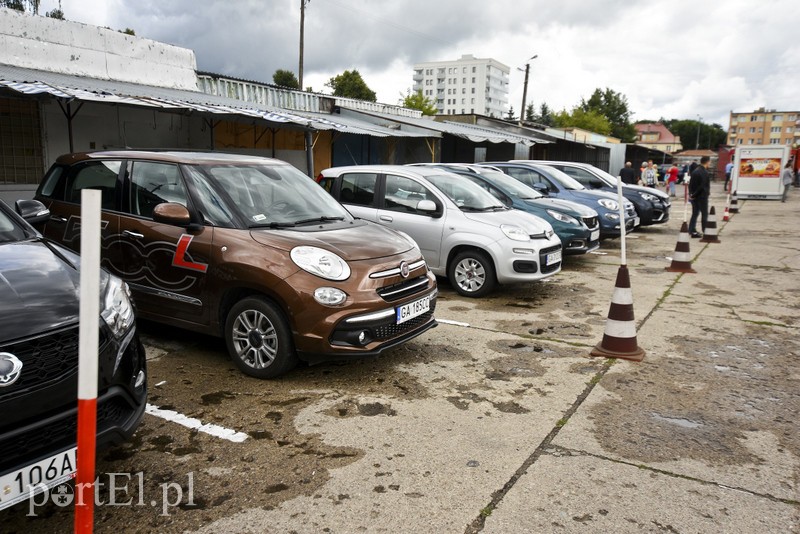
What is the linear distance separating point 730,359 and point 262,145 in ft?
43.2

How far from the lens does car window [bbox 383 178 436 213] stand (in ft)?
25.2

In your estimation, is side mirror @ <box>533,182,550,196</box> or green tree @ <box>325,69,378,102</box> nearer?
side mirror @ <box>533,182,550,196</box>

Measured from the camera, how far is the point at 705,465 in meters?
3.37

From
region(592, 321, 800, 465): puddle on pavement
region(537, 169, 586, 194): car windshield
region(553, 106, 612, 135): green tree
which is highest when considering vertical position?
region(553, 106, 612, 135): green tree

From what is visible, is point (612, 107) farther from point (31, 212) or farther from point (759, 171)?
point (31, 212)

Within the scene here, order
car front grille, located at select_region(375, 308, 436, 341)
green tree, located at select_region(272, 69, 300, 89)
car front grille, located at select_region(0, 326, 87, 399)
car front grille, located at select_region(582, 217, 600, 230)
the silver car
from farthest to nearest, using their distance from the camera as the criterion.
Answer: green tree, located at select_region(272, 69, 300, 89) < car front grille, located at select_region(582, 217, 600, 230) < the silver car < car front grille, located at select_region(375, 308, 436, 341) < car front grille, located at select_region(0, 326, 87, 399)

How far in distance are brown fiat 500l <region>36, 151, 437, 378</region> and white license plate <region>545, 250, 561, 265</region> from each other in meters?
2.82

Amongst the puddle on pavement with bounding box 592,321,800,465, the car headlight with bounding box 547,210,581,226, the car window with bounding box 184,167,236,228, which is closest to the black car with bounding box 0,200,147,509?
the car window with bounding box 184,167,236,228

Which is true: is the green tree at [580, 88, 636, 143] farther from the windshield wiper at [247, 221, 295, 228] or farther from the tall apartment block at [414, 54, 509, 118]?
the windshield wiper at [247, 221, 295, 228]

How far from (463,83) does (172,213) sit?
155917 millimetres

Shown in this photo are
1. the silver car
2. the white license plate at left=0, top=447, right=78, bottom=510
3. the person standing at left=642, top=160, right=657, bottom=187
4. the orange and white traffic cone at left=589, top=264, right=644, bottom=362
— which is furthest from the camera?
the person standing at left=642, top=160, right=657, bottom=187

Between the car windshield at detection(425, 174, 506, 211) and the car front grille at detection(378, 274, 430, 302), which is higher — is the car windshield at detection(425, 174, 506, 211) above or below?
above

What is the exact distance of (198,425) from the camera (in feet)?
12.2

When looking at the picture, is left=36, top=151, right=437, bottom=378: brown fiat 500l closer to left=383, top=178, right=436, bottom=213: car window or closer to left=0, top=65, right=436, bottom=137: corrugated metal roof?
left=383, top=178, right=436, bottom=213: car window
